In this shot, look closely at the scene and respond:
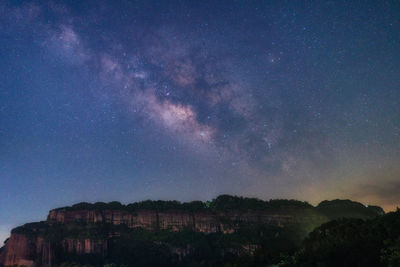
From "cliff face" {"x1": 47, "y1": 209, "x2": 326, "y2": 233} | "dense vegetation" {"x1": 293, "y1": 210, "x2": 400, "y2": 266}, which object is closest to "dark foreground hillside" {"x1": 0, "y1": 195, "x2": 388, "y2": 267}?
"cliff face" {"x1": 47, "y1": 209, "x2": 326, "y2": 233}

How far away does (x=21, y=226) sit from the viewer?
452 ft

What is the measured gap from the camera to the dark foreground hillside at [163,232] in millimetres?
123344

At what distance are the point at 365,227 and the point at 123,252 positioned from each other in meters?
115

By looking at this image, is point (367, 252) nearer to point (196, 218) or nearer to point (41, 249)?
point (41, 249)

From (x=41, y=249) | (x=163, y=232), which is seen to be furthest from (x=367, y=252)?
(x=41, y=249)

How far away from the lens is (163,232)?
14788 centimetres

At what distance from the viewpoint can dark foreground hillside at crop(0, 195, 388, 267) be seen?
123 m

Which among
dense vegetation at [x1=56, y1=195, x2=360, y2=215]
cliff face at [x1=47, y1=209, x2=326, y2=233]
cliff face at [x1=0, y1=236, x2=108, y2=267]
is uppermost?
dense vegetation at [x1=56, y1=195, x2=360, y2=215]

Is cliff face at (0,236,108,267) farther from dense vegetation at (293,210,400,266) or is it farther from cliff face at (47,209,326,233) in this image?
dense vegetation at (293,210,400,266)

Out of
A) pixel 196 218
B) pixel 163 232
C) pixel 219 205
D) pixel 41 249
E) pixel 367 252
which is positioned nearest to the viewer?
pixel 367 252

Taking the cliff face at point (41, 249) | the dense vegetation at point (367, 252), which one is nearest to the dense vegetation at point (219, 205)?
the cliff face at point (41, 249)

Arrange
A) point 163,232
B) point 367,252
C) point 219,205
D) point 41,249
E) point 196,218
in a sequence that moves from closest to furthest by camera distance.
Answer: point 367,252 < point 41,249 < point 163,232 < point 196,218 < point 219,205

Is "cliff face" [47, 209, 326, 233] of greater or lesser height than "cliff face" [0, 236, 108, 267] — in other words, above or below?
above

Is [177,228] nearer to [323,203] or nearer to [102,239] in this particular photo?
[102,239]
